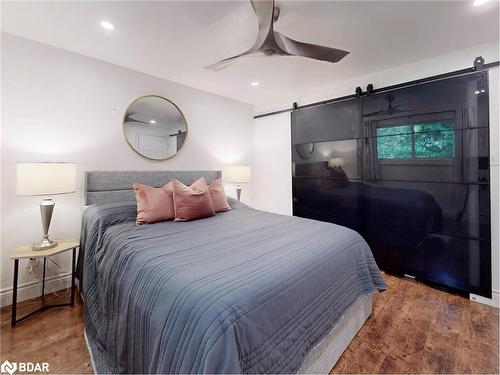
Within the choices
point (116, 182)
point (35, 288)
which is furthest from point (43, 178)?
point (35, 288)

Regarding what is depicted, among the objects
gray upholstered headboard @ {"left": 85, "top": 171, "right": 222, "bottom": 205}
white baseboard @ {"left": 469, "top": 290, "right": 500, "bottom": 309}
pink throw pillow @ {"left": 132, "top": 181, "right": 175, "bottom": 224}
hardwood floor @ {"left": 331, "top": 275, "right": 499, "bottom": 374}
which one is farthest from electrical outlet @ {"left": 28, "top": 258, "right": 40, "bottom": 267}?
white baseboard @ {"left": 469, "top": 290, "right": 500, "bottom": 309}

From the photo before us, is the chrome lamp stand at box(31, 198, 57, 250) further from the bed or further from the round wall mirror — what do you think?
the round wall mirror

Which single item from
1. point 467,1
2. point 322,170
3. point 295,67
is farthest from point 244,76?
point 467,1

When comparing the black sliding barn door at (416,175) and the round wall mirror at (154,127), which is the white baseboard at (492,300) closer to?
the black sliding barn door at (416,175)

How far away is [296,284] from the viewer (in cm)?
114

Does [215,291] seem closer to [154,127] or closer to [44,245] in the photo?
[44,245]

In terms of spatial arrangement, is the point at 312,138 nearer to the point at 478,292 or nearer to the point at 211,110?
the point at 211,110

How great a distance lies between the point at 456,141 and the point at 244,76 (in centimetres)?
241

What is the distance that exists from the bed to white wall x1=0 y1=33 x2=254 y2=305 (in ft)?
1.88

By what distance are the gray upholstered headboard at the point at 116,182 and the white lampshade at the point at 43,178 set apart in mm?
440

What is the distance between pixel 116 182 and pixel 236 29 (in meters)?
1.97

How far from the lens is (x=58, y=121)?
2.29 m

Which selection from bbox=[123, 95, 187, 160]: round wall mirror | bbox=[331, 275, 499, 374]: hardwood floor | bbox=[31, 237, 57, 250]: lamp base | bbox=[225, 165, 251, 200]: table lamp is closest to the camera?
bbox=[331, 275, 499, 374]: hardwood floor

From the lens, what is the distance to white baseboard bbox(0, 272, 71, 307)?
208 cm
